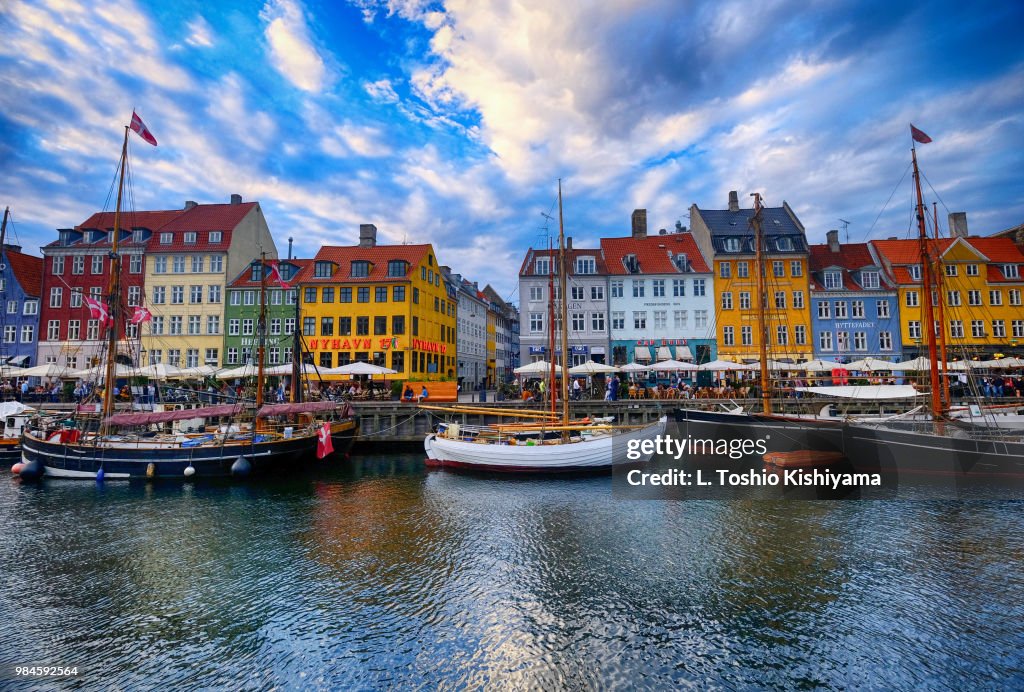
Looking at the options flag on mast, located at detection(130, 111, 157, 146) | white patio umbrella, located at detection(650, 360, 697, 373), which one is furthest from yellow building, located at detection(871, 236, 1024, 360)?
flag on mast, located at detection(130, 111, 157, 146)

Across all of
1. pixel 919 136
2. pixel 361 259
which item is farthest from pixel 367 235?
pixel 919 136

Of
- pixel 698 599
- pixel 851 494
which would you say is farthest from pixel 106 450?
pixel 851 494

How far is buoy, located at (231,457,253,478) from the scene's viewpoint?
22.1 metres

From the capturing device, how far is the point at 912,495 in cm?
1827

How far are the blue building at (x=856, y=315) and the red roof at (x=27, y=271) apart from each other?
69962 millimetres

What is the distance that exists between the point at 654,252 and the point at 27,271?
5883cm

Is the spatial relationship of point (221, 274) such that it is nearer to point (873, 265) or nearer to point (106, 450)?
point (106, 450)

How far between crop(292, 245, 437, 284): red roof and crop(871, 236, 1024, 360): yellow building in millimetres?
42466

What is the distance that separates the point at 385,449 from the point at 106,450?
1315 centimetres

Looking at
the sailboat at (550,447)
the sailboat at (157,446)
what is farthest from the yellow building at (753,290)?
the sailboat at (157,446)

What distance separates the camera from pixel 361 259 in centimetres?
4675

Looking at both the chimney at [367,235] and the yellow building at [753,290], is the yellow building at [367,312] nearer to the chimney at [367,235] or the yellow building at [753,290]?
the chimney at [367,235]

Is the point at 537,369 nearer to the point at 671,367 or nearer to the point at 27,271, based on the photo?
the point at 671,367

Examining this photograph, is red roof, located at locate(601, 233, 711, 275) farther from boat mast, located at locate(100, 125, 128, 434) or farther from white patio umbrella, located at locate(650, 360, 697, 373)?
boat mast, located at locate(100, 125, 128, 434)
